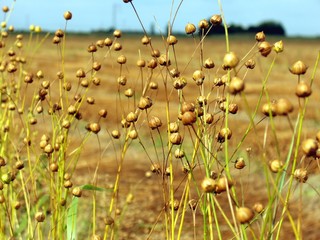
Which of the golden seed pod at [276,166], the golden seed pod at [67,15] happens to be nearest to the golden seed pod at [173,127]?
the golden seed pod at [276,166]

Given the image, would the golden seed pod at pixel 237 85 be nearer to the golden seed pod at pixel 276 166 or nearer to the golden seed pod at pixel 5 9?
the golden seed pod at pixel 276 166

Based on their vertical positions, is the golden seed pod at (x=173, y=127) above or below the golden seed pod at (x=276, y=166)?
below

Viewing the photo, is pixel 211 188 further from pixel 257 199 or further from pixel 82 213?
pixel 257 199

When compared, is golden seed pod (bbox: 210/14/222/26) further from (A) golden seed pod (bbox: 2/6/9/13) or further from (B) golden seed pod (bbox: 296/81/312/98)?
(A) golden seed pod (bbox: 2/6/9/13)

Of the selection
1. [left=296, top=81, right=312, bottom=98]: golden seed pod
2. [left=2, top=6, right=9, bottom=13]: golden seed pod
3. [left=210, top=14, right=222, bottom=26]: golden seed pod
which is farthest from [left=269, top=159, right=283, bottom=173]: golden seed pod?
[left=2, top=6, right=9, bottom=13]: golden seed pod

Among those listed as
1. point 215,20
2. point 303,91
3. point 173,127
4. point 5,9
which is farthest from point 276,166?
point 5,9

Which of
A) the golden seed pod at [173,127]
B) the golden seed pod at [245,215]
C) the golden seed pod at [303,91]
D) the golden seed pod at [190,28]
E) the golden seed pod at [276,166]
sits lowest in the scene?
the golden seed pod at [173,127]

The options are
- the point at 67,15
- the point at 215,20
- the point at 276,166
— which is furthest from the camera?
the point at 67,15

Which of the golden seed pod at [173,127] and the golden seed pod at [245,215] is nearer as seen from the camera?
the golden seed pod at [245,215]

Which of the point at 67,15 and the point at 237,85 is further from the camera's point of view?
the point at 67,15

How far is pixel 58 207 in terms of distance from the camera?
192cm

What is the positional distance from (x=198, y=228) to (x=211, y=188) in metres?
2.34

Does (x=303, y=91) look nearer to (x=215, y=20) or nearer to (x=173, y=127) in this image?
(x=173, y=127)

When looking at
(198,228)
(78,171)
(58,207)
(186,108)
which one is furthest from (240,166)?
(78,171)
